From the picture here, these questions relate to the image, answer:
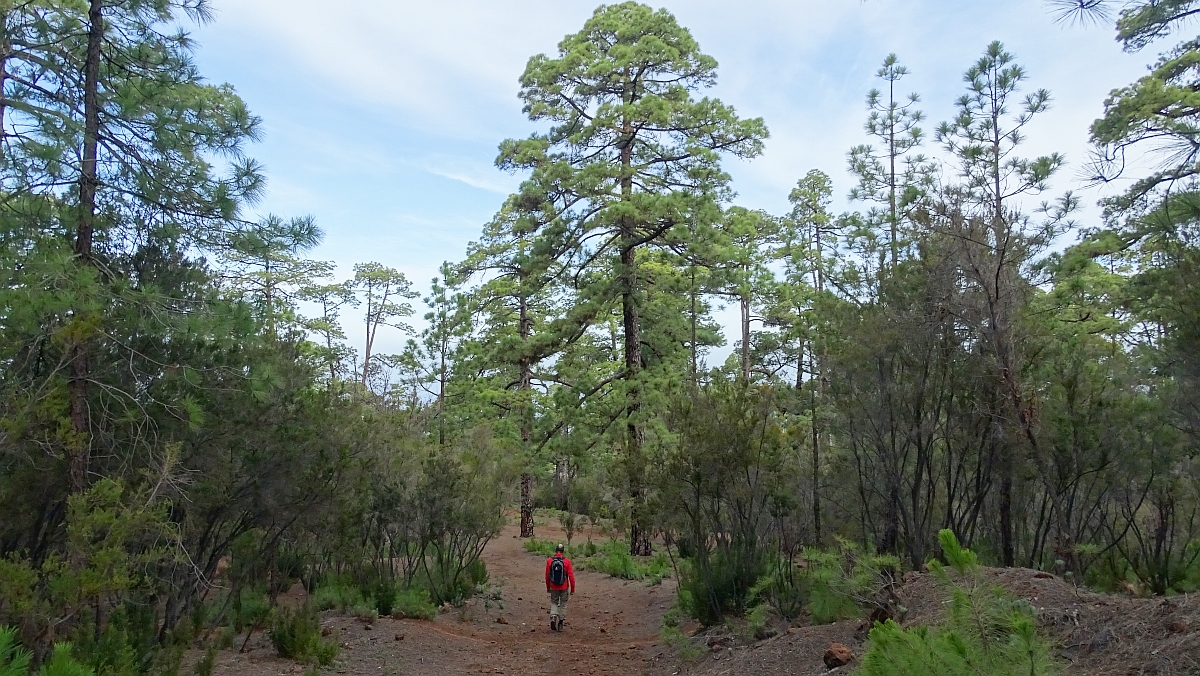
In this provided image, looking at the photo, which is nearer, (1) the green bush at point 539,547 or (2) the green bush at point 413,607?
(2) the green bush at point 413,607

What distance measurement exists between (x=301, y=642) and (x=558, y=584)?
4.10 meters

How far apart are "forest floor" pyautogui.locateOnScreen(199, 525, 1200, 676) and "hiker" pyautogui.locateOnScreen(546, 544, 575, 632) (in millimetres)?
255

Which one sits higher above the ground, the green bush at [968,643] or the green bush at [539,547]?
the green bush at [968,643]

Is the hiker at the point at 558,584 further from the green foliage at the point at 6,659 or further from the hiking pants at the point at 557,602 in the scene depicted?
the green foliage at the point at 6,659

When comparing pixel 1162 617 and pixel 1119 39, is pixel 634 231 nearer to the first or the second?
pixel 1119 39

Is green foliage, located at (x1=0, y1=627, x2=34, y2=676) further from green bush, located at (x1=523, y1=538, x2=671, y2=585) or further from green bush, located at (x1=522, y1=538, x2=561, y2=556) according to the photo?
green bush, located at (x1=522, y1=538, x2=561, y2=556)

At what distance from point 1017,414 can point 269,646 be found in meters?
8.60

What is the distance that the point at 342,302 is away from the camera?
33.2m

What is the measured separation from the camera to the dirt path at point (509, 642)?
28.7ft

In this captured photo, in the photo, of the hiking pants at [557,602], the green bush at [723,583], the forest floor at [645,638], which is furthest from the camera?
the hiking pants at [557,602]

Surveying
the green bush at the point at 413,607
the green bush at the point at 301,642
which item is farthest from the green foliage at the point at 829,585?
the green bush at the point at 413,607

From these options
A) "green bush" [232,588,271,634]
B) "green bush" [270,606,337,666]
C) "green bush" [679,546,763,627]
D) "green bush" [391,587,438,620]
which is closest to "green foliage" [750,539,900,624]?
"green bush" [679,546,763,627]

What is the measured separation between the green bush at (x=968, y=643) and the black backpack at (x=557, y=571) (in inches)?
305

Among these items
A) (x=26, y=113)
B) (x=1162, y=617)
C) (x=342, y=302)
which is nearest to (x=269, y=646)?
(x=26, y=113)
